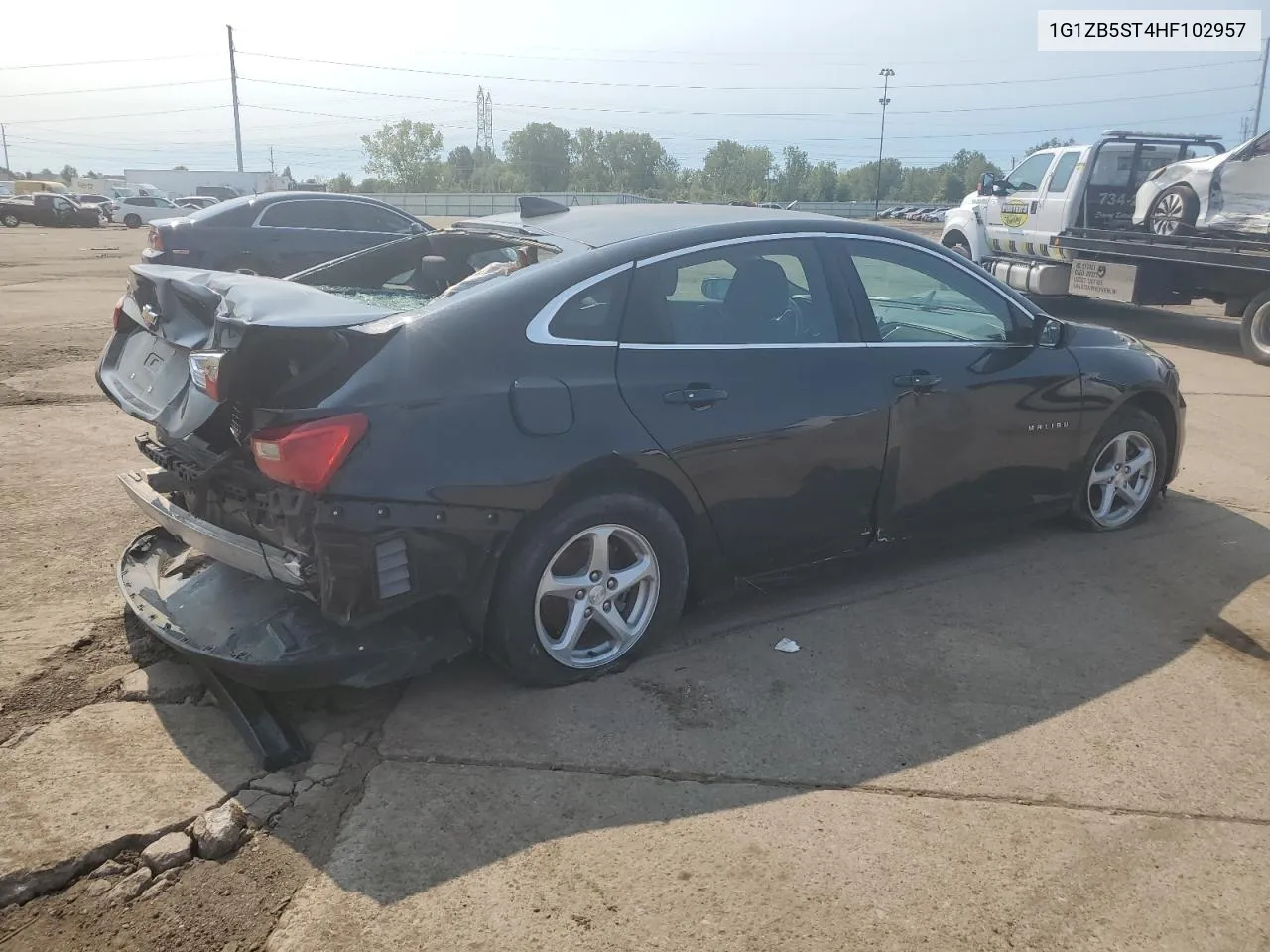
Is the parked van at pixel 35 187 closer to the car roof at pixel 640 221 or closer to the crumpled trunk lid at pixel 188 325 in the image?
the crumpled trunk lid at pixel 188 325

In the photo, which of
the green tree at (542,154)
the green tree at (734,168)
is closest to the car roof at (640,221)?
the green tree at (734,168)

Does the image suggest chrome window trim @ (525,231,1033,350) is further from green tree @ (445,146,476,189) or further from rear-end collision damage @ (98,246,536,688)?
green tree @ (445,146,476,189)

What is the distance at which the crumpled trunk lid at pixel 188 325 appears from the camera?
3.14 meters

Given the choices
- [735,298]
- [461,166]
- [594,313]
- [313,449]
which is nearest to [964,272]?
[735,298]

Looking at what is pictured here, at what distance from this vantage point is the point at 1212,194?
12289 millimetres

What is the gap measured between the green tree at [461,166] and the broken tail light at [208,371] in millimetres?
97525

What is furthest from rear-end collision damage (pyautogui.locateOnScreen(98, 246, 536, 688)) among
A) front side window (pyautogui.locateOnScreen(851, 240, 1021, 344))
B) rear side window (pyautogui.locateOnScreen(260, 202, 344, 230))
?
rear side window (pyautogui.locateOnScreen(260, 202, 344, 230))

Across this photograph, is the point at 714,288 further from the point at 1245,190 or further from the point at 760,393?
the point at 1245,190

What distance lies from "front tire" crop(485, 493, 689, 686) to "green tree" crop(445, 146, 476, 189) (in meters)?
97.4

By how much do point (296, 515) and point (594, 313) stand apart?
1244 millimetres

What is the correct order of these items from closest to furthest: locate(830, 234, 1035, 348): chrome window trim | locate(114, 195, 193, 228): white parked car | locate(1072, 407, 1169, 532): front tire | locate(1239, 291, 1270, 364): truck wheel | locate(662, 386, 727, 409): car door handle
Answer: locate(662, 386, 727, 409): car door handle < locate(830, 234, 1035, 348): chrome window trim < locate(1072, 407, 1169, 532): front tire < locate(1239, 291, 1270, 364): truck wheel < locate(114, 195, 193, 228): white parked car

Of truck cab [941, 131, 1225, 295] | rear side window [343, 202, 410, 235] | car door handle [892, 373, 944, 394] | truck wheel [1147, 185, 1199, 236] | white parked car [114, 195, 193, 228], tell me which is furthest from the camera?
white parked car [114, 195, 193, 228]

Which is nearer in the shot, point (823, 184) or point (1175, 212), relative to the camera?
point (1175, 212)

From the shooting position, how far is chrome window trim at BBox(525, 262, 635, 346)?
11.3 ft
